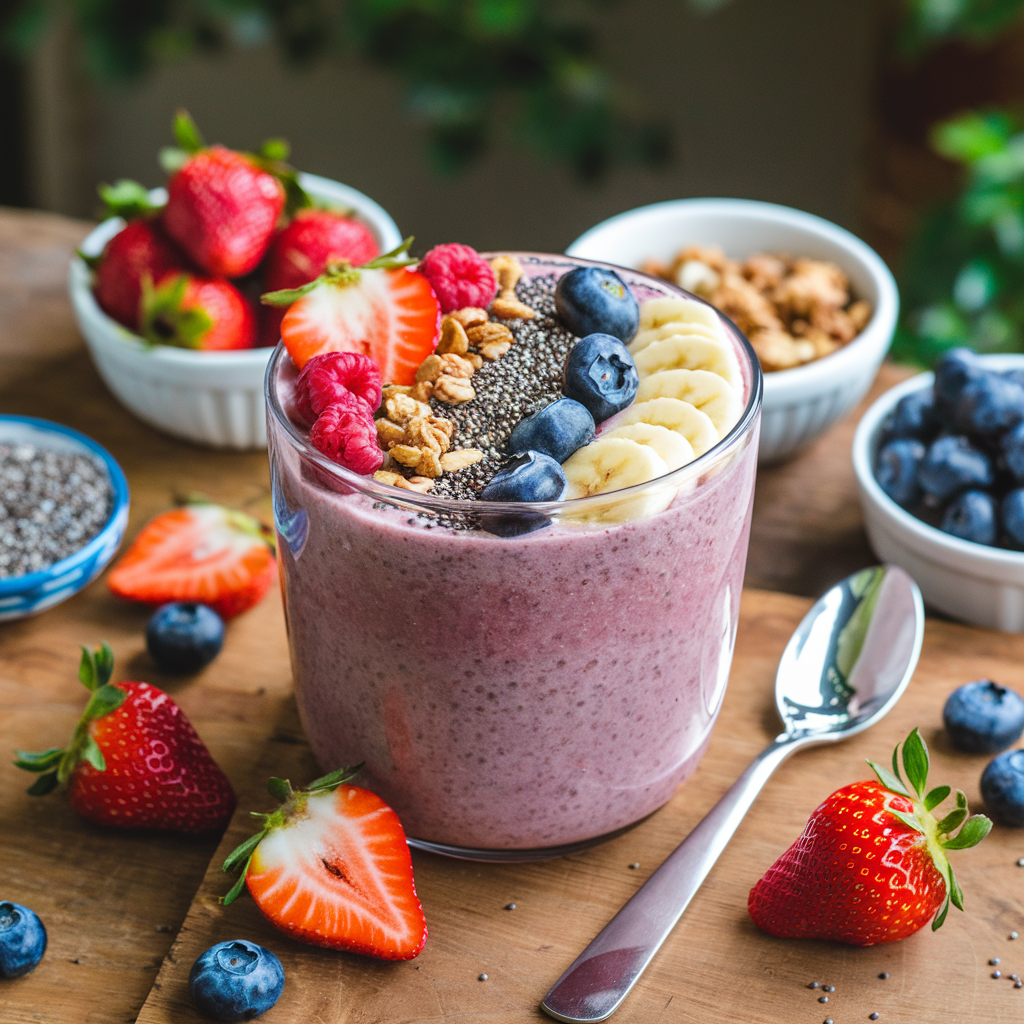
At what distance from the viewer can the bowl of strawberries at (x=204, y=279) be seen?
5.11 ft

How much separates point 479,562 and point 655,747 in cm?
31

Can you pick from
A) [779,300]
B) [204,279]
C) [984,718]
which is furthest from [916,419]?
[204,279]

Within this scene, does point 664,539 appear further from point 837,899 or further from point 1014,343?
point 1014,343

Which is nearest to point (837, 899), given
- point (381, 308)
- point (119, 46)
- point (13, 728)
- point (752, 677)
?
point (752, 677)

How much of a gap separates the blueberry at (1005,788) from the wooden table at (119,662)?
363mm

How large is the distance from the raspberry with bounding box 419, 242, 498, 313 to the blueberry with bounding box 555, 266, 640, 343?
7 cm

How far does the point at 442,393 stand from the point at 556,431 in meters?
0.12

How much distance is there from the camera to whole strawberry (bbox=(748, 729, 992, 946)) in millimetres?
952

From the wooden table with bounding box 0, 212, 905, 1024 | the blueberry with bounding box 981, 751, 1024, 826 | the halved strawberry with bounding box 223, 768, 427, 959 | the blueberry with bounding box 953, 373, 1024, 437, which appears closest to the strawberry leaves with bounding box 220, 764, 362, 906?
the halved strawberry with bounding box 223, 768, 427, 959

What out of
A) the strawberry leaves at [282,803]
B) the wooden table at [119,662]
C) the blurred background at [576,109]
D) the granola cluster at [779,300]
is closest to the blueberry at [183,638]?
the wooden table at [119,662]

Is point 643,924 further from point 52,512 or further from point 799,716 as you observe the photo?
point 52,512

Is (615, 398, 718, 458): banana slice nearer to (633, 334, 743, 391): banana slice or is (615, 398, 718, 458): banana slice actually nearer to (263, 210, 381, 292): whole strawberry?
(633, 334, 743, 391): banana slice

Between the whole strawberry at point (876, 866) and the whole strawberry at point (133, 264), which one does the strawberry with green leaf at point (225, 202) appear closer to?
the whole strawberry at point (133, 264)

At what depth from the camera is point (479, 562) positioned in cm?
84
